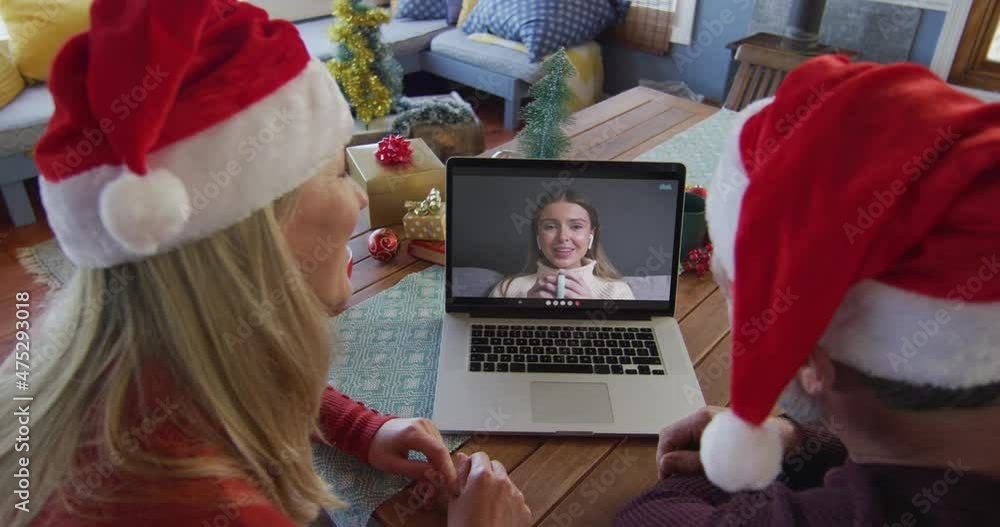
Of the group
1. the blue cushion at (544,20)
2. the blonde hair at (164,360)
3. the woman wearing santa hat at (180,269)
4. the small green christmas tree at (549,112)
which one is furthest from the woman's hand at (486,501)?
the blue cushion at (544,20)

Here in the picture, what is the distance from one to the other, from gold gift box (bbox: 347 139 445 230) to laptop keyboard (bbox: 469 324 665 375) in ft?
1.42

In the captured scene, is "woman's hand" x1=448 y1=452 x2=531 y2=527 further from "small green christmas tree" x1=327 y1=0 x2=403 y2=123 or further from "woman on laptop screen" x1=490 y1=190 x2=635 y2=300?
"small green christmas tree" x1=327 y1=0 x2=403 y2=123

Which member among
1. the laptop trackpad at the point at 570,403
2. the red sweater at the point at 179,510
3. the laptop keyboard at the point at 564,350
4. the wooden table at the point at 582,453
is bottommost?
the wooden table at the point at 582,453

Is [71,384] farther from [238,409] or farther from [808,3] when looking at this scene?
[808,3]

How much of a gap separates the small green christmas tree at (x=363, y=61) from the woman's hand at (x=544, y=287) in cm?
196

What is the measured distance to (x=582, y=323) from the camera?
1002 millimetres

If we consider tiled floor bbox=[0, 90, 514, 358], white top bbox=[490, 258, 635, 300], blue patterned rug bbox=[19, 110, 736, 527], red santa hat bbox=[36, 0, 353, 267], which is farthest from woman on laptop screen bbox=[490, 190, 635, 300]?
tiled floor bbox=[0, 90, 514, 358]

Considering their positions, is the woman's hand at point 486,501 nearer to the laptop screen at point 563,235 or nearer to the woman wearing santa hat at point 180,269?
the woman wearing santa hat at point 180,269

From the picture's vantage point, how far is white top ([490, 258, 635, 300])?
1.01 meters

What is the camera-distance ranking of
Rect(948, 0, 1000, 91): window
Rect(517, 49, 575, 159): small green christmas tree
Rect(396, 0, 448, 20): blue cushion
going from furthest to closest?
Rect(396, 0, 448, 20): blue cushion < Rect(948, 0, 1000, 91): window < Rect(517, 49, 575, 159): small green christmas tree

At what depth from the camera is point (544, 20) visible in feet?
10.6

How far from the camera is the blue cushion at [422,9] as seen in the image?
3713 millimetres

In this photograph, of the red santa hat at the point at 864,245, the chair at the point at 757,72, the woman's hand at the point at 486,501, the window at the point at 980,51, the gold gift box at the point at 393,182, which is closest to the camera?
the red santa hat at the point at 864,245

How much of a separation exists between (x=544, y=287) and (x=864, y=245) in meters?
0.57
